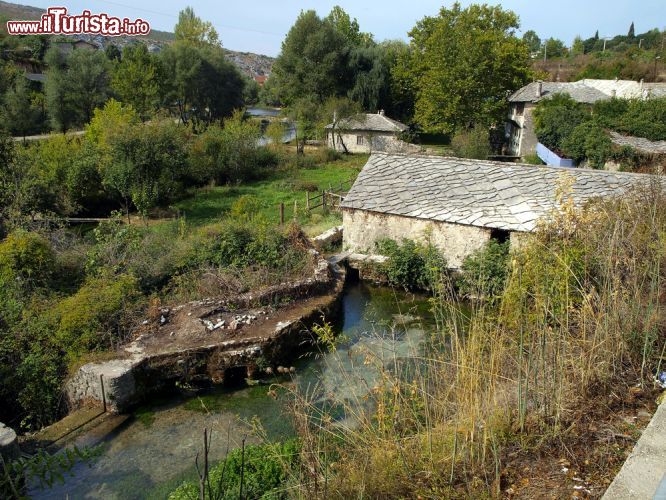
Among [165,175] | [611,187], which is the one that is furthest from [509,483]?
[165,175]

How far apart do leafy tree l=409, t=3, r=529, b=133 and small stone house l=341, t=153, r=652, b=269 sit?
772 inches

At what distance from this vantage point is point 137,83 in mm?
38531

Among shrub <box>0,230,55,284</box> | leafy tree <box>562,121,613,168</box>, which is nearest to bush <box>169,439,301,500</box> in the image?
shrub <box>0,230,55,284</box>

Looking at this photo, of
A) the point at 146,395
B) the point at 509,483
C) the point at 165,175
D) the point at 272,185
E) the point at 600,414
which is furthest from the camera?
the point at 272,185

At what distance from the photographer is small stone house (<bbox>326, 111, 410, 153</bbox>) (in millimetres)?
37781

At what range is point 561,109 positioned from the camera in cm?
2911

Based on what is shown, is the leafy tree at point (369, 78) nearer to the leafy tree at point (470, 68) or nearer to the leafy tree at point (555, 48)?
the leafy tree at point (470, 68)

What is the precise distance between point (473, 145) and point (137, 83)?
25707 millimetres

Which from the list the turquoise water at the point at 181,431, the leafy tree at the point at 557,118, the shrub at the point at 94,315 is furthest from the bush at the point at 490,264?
the leafy tree at the point at 557,118

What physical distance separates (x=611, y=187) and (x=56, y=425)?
1424cm

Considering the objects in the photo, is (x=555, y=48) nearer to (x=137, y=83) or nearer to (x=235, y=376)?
(x=137, y=83)

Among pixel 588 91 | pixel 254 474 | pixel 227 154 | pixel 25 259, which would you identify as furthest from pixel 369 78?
pixel 254 474

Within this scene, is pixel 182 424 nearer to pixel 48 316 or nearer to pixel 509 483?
pixel 48 316

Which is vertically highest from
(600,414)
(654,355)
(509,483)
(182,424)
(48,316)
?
(654,355)
